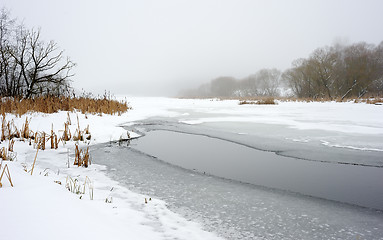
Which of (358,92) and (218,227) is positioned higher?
(358,92)

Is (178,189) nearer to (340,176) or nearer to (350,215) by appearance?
(350,215)

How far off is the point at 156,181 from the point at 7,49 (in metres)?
14.9

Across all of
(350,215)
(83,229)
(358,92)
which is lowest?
(350,215)

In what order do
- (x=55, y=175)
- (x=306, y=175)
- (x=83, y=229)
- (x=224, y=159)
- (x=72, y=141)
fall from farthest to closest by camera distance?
1. (x=72, y=141)
2. (x=224, y=159)
3. (x=306, y=175)
4. (x=55, y=175)
5. (x=83, y=229)

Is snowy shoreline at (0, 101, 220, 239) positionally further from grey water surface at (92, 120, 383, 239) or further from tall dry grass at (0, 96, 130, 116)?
tall dry grass at (0, 96, 130, 116)

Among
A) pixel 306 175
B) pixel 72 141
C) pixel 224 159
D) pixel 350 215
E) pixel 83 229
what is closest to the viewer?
pixel 83 229

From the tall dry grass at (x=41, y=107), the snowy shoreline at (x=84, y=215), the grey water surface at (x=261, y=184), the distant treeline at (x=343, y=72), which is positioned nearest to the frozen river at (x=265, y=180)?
the grey water surface at (x=261, y=184)

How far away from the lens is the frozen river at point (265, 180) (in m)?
2.33

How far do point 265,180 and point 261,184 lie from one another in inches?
6.9

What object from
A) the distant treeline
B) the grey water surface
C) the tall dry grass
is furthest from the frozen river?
the distant treeline

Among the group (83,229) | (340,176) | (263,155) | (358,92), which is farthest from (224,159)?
(358,92)

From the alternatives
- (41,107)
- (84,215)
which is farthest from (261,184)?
(41,107)

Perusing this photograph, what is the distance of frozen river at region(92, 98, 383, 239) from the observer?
2334 mm

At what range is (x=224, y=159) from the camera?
4684mm
